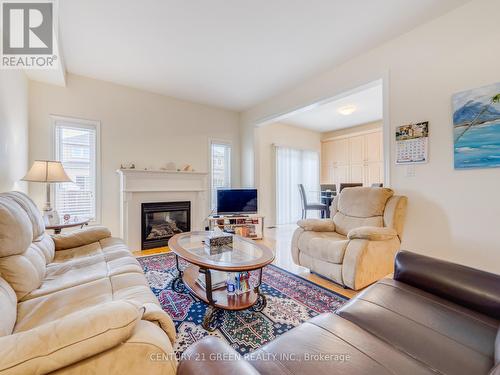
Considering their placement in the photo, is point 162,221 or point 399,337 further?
point 162,221

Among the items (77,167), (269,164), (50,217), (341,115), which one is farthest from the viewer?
(269,164)

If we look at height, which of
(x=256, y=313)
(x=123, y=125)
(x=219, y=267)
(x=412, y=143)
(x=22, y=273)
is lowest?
(x=256, y=313)

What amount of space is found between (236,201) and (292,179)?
90.0 inches

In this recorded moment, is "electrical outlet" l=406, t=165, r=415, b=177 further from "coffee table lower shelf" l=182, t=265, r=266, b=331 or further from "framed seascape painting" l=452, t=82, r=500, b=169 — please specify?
"coffee table lower shelf" l=182, t=265, r=266, b=331

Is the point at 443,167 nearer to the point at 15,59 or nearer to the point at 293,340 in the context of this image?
the point at 293,340

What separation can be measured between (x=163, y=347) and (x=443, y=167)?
2.80 meters

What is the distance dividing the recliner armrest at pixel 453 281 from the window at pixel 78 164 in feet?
13.1

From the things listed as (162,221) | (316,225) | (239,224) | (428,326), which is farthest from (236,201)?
(428,326)

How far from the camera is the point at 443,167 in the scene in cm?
227

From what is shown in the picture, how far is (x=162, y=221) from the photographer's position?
395 centimetres

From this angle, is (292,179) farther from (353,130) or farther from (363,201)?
(363,201)

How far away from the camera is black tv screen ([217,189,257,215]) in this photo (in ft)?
14.0

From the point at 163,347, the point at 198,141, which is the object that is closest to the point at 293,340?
the point at 163,347

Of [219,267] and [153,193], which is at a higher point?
[153,193]
